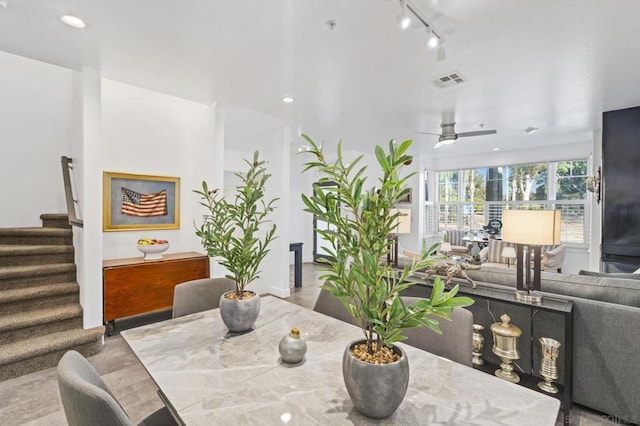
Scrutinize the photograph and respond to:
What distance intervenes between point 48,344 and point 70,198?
1461 millimetres

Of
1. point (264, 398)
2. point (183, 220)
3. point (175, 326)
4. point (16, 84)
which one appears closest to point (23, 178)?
point (16, 84)

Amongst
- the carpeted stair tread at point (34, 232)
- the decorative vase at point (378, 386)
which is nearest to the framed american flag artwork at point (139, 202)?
the carpeted stair tread at point (34, 232)

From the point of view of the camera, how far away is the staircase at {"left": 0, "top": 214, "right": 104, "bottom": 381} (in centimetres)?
260

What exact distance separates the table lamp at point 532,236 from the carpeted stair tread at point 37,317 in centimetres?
385

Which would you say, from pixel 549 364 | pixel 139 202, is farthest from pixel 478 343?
pixel 139 202

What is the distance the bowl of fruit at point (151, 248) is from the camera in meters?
3.46

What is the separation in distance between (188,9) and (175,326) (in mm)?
1991

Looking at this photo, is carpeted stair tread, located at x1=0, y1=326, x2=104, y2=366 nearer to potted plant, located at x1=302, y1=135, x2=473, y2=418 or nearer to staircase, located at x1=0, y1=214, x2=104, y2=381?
staircase, located at x1=0, y1=214, x2=104, y2=381

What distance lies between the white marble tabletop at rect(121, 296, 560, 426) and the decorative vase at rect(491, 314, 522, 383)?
120 centimetres

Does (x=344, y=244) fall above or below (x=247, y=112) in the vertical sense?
below

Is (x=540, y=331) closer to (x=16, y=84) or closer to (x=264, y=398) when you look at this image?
(x=264, y=398)

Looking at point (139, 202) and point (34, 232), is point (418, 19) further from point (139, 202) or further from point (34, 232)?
point (34, 232)

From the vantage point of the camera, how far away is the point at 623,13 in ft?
6.70

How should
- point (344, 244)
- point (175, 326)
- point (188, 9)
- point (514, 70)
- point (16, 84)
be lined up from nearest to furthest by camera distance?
point (344, 244) < point (175, 326) < point (188, 9) < point (514, 70) < point (16, 84)
